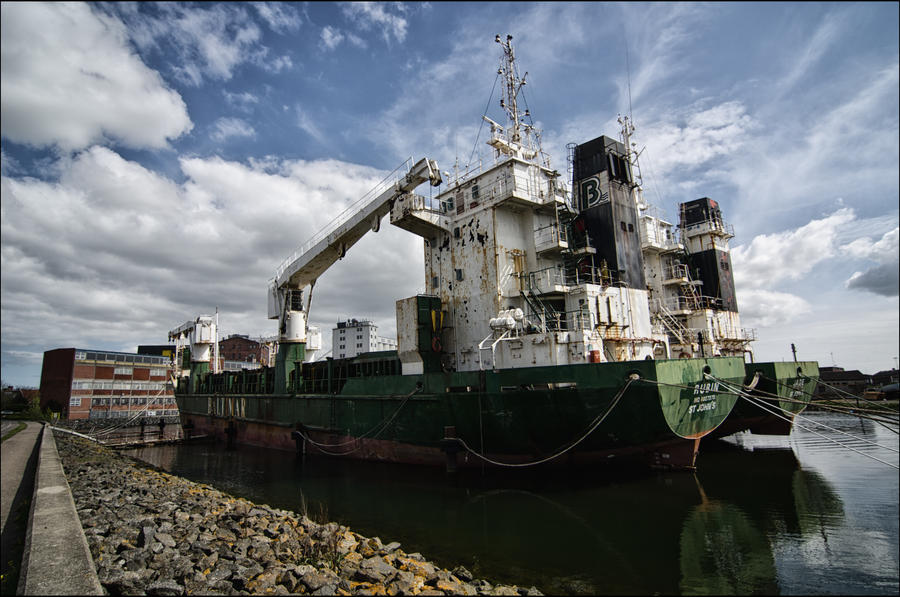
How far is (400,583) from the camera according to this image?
5.48m

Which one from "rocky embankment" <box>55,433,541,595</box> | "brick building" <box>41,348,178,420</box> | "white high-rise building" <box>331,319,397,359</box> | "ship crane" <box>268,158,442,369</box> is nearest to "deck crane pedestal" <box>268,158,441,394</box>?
"ship crane" <box>268,158,442,369</box>

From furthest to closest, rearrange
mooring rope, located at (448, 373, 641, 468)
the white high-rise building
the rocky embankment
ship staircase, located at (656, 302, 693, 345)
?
the white high-rise building, ship staircase, located at (656, 302, 693, 345), mooring rope, located at (448, 373, 641, 468), the rocky embankment

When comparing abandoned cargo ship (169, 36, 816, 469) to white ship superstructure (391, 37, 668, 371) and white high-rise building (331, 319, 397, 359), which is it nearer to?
white ship superstructure (391, 37, 668, 371)

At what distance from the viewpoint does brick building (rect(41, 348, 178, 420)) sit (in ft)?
147

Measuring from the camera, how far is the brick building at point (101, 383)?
147ft

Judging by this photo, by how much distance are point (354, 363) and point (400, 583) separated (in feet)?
48.9

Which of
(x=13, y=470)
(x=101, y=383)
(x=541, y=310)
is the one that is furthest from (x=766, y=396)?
(x=101, y=383)

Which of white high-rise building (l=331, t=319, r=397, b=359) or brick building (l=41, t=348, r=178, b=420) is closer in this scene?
brick building (l=41, t=348, r=178, b=420)

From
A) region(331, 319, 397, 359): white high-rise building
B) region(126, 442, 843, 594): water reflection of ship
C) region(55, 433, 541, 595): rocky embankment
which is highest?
region(331, 319, 397, 359): white high-rise building

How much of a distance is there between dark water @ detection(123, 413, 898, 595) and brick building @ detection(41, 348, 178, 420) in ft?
138

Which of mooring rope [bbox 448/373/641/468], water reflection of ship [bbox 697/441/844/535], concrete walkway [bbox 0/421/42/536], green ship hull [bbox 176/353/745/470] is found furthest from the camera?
green ship hull [bbox 176/353/745/470]

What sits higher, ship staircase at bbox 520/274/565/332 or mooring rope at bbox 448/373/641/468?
ship staircase at bbox 520/274/565/332

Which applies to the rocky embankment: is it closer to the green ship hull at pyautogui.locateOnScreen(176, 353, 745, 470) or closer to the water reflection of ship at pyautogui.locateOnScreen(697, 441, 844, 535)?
the green ship hull at pyautogui.locateOnScreen(176, 353, 745, 470)

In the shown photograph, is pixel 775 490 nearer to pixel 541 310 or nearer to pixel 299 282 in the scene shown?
pixel 541 310
